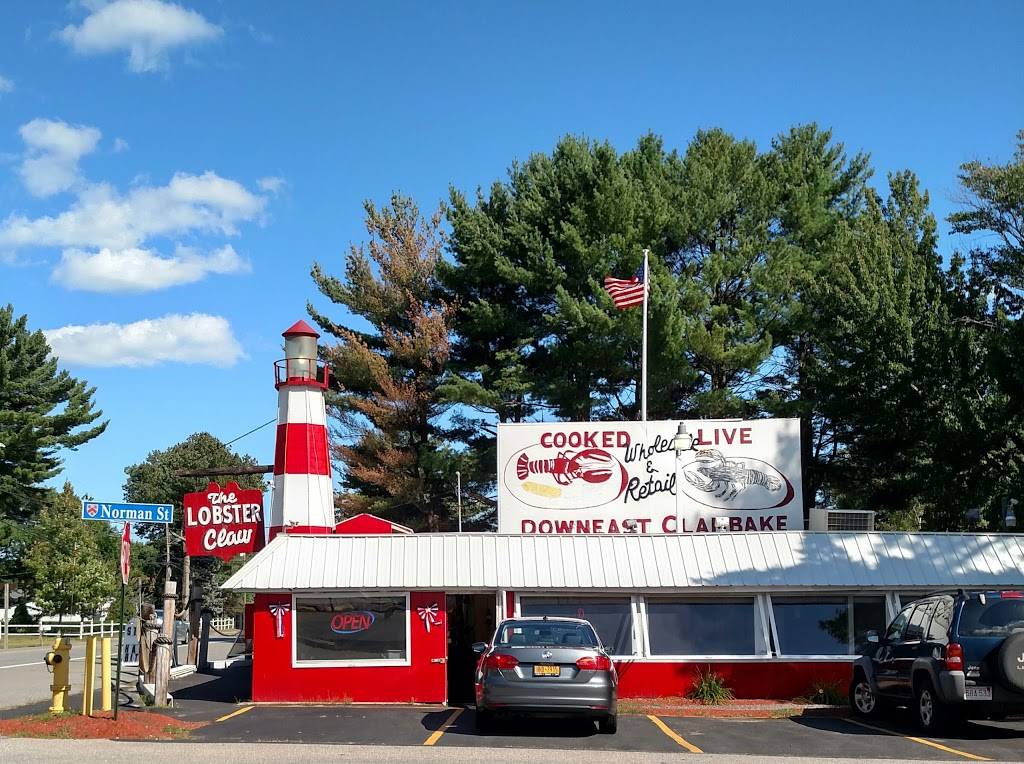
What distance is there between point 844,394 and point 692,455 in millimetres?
14709

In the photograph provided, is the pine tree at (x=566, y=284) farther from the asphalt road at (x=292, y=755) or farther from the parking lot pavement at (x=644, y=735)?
the asphalt road at (x=292, y=755)

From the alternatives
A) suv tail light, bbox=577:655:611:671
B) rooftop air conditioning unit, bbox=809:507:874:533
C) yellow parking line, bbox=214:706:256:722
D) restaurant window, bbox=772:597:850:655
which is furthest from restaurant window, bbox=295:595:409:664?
rooftop air conditioning unit, bbox=809:507:874:533

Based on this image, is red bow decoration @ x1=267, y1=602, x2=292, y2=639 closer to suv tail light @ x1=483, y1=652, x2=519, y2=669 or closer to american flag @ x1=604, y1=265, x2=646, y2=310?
suv tail light @ x1=483, y1=652, x2=519, y2=669

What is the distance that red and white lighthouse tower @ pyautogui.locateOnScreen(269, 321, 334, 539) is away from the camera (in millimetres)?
24422

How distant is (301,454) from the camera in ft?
80.6

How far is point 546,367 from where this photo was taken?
38.6 meters

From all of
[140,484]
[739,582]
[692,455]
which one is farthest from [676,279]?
[140,484]

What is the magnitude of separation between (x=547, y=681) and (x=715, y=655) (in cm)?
593

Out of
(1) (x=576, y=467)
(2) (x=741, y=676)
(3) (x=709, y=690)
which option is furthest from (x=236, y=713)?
(1) (x=576, y=467)

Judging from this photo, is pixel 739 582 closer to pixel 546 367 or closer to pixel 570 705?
pixel 570 705

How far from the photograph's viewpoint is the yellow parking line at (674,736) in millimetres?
13016

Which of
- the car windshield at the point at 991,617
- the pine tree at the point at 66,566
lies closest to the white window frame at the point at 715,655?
the car windshield at the point at 991,617

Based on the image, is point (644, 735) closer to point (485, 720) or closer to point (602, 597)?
point (485, 720)

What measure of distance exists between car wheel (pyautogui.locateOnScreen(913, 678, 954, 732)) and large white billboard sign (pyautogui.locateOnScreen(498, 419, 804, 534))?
24.5ft
